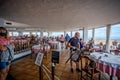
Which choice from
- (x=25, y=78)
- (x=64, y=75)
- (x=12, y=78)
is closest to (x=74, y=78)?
(x=64, y=75)

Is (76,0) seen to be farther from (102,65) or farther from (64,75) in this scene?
(64,75)

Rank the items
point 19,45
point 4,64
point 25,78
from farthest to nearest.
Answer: point 19,45 → point 25,78 → point 4,64

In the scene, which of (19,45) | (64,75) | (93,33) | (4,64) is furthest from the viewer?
(93,33)

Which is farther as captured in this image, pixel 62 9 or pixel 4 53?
pixel 62 9

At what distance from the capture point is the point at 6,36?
230cm

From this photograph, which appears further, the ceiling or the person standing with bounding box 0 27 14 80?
the ceiling

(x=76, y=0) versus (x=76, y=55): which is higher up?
(x=76, y=0)

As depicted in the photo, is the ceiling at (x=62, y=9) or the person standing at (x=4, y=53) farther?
the ceiling at (x=62, y=9)

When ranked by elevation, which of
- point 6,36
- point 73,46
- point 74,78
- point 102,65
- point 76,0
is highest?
point 76,0

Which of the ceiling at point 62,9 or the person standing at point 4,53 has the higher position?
the ceiling at point 62,9

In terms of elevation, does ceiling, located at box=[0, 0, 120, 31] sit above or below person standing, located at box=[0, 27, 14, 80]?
above

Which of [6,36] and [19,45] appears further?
[19,45]

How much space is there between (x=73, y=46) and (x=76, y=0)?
1656 millimetres

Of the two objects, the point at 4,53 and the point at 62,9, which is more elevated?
the point at 62,9
